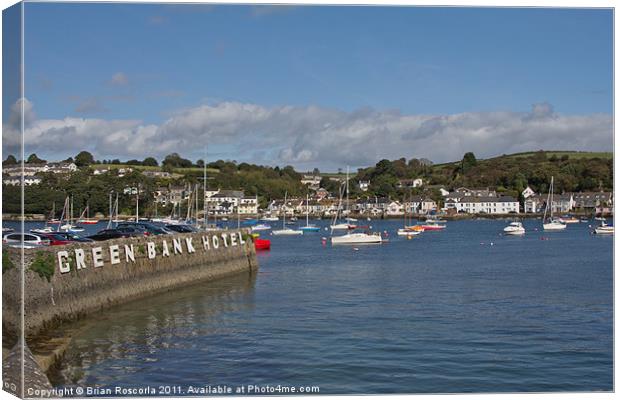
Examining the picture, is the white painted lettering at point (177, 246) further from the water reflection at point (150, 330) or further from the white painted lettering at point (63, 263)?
the white painted lettering at point (63, 263)

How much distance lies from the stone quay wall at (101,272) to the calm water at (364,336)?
2.24ft

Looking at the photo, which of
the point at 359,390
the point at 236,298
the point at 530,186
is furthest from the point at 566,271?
the point at 530,186

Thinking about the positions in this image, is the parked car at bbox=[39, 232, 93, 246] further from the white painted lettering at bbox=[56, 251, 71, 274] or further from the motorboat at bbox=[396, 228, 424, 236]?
the motorboat at bbox=[396, 228, 424, 236]

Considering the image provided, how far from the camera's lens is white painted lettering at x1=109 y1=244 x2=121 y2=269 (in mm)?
23125

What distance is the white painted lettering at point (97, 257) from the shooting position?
21.7 metres

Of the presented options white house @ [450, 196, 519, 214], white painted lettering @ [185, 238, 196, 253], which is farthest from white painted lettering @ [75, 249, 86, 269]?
white house @ [450, 196, 519, 214]

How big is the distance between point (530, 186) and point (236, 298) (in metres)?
120

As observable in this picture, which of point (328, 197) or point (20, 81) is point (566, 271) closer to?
point (20, 81)

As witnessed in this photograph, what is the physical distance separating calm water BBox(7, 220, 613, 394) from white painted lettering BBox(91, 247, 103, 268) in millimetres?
1409

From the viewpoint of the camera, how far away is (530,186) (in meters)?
139

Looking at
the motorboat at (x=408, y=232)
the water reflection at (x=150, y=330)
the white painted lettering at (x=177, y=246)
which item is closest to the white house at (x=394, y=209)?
the motorboat at (x=408, y=232)

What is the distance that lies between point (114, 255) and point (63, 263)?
3.92m

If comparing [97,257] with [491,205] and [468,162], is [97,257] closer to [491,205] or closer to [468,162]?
[491,205]

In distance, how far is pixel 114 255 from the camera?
2330 cm
